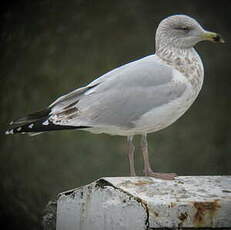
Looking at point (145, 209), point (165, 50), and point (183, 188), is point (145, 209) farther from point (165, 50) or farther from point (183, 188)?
point (165, 50)

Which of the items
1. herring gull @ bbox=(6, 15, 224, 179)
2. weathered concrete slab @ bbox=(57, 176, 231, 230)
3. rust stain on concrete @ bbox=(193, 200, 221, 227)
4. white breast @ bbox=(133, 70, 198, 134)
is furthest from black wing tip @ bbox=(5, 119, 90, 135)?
rust stain on concrete @ bbox=(193, 200, 221, 227)

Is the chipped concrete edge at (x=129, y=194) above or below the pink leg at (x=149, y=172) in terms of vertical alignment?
below

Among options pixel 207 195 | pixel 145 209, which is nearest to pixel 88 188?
pixel 145 209

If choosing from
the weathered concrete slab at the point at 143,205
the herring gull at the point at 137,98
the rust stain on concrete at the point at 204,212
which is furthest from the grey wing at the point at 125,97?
the rust stain on concrete at the point at 204,212

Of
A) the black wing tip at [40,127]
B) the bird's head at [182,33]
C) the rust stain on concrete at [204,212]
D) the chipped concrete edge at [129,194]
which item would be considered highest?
the bird's head at [182,33]

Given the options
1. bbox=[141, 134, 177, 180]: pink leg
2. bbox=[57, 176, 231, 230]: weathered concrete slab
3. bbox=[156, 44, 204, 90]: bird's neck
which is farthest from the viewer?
bbox=[156, 44, 204, 90]: bird's neck

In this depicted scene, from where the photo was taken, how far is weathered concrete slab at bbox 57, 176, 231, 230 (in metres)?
1.17

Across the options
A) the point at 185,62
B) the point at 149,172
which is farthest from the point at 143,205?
the point at 185,62

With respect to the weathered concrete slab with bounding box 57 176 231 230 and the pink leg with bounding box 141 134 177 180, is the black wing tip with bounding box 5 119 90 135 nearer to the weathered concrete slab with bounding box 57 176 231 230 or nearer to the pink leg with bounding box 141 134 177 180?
the pink leg with bounding box 141 134 177 180

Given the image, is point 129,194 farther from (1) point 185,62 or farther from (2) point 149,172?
(1) point 185,62

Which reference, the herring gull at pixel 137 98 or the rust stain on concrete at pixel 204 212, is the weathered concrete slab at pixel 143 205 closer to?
the rust stain on concrete at pixel 204 212

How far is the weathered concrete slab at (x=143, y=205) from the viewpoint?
1.17 metres

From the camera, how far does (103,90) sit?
1.65m

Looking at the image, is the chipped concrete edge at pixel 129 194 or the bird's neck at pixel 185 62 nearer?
the chipped concrete edge at pixel 129 194
